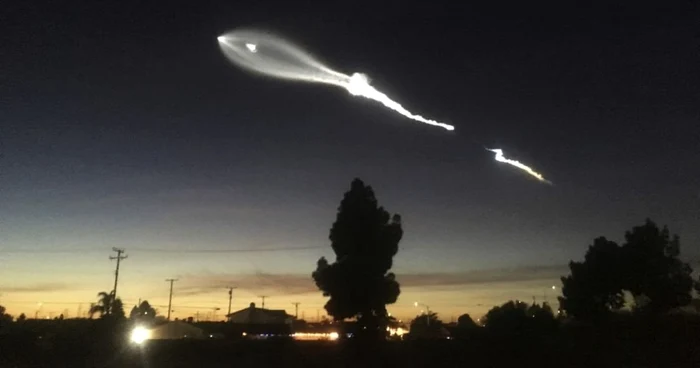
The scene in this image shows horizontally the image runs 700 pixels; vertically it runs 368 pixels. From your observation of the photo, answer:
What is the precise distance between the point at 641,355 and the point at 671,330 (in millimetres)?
3072

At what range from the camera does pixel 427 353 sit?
33312 mm

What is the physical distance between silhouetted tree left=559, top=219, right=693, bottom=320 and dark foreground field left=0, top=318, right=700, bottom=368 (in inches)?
644

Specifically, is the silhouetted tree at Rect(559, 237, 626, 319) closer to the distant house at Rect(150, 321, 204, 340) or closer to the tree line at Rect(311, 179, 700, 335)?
the tree line at Rect(311, 179, 700, 335)

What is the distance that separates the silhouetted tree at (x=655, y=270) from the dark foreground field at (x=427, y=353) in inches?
680

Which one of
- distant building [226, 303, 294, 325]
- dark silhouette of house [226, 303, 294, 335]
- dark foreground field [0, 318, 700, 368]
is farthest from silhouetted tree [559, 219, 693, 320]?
distant building [226, 303, 294, 325]

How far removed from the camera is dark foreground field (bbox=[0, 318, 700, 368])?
33.1 metres

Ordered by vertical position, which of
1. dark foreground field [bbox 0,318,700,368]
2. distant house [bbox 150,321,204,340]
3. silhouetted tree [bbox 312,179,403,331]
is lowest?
dark foreground field [bbox 0,318,700,368]

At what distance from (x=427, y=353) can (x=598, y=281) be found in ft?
96.5

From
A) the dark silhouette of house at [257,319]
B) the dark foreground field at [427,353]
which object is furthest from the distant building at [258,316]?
the dark foreground field at [427,353]

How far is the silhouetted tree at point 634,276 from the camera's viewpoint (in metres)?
52.9

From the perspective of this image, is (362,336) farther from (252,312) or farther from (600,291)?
(252,312)

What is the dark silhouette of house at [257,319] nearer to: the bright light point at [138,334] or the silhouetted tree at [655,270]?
the bright light point at [138,334]

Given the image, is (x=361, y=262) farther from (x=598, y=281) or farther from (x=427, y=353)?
(x=598, y=281)

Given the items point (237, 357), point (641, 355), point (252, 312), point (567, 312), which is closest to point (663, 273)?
point (567, 312)
